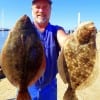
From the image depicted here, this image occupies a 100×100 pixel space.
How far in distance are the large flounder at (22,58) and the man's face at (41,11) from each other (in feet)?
2.92

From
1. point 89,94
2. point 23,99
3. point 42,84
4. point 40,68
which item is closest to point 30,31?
point 40,68

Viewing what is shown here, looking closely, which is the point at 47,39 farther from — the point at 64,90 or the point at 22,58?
the point at 64,90

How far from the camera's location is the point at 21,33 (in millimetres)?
4652

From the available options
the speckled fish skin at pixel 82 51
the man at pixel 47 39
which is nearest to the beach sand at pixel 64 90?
the man at pixel 47 39

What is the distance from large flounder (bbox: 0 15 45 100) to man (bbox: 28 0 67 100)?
0.84 m

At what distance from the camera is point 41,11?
5.50m

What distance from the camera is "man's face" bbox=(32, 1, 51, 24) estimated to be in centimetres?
552

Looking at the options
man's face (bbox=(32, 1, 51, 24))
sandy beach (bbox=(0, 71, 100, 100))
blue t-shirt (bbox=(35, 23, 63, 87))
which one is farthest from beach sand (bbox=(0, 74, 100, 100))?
man's face (bbox=(32, 1, 51, 24))

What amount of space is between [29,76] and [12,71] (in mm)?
226

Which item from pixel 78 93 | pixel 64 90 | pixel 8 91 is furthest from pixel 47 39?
pixel 8 91

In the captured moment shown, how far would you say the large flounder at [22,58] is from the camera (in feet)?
15.0

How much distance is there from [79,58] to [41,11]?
46.8 inches

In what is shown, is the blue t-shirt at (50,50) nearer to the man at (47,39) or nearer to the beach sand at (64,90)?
the man at (47,39)

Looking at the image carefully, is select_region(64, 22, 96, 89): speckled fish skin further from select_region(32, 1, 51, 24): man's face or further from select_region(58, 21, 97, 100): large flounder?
select_region(32, 1, 51, 24): man's face
